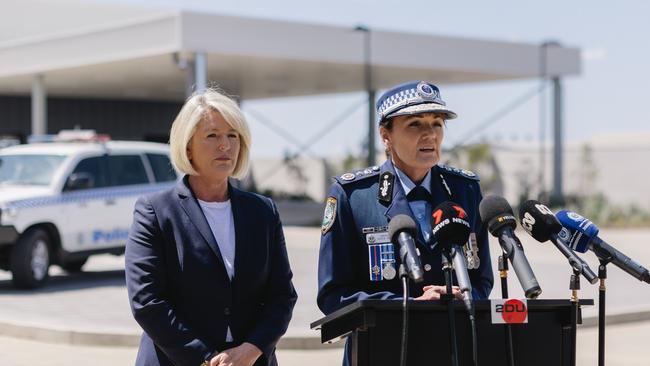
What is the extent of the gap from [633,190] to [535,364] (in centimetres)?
4083

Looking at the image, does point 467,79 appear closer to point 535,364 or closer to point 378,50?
point 378,50

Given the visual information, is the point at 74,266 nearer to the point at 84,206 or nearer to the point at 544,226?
the point at 84,206

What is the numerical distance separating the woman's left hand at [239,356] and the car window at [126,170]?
1092cm

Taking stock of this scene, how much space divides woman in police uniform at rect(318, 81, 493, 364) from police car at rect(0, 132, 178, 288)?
9.84 meters

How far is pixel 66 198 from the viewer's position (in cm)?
1359

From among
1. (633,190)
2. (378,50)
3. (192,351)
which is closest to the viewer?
(192,351)

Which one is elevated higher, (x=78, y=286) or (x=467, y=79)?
(x=467, y=79)

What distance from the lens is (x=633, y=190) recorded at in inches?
1667

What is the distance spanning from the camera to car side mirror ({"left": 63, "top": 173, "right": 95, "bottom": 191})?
13.6 m

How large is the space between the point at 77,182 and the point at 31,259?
119 centimetres

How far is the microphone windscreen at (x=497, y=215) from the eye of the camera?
325 centimetres

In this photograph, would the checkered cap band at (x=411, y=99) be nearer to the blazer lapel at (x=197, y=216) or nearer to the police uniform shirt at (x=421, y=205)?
the police uniform shirt at (x=421, y=205)

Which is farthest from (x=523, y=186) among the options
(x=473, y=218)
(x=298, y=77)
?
(x=473, y=218)

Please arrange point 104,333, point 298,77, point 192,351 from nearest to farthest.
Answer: point 192,351 < point 104,333 < point 298,77
